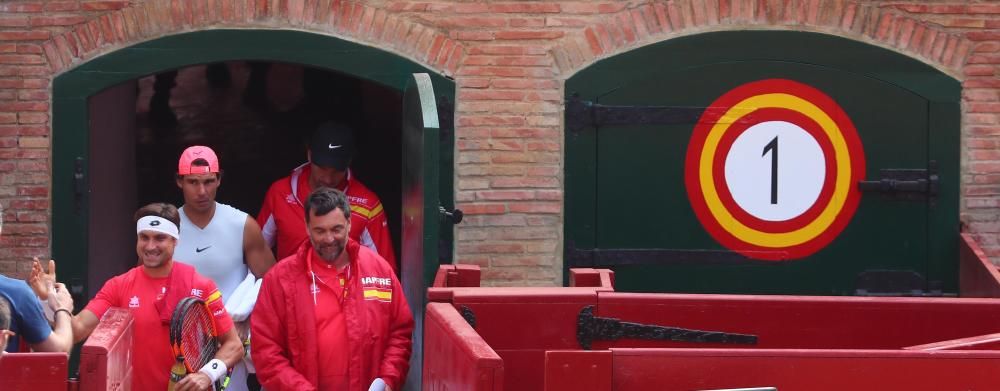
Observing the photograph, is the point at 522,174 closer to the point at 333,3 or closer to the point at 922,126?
the point at 333,3

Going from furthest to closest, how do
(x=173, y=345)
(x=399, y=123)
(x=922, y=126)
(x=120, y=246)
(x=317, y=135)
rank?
(x=399, y=123), (x=120, y=246), (x=922, y=126), (x=317, y=135), (x=173, y=345)

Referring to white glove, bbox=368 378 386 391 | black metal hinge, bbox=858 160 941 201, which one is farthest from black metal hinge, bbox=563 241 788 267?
white glove, bbox=368 378 386 391

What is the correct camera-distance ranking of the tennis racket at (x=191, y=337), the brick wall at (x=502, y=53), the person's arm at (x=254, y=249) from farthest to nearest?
the brick wall at (x=502, y=53)
the person's arm at (x=254, y=249)
the tennis racket at (x=191, y=337)

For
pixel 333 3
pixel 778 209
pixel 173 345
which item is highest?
pixel 333 3

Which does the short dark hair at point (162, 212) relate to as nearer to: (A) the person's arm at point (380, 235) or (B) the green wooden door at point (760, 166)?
(A) the person's arm at point (380, 235)

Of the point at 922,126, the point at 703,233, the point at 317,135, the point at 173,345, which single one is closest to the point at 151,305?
the point at 173,345

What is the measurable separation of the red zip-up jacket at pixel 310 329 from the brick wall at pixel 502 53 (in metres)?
2.48

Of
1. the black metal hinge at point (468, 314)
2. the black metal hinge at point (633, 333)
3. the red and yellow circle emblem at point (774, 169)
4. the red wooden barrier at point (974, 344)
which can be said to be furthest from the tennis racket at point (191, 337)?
the red and yellow circle emblem at point (774, 169)

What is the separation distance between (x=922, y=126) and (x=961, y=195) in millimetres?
478

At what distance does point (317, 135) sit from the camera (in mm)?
8938

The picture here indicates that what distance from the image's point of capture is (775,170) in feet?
31.6

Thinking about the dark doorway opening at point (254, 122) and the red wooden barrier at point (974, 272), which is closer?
the red wooden barrier at point (974, 272)

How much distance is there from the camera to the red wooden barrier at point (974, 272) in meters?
8.97

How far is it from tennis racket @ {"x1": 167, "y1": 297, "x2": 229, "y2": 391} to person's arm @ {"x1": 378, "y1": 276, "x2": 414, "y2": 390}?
2.55 feet
